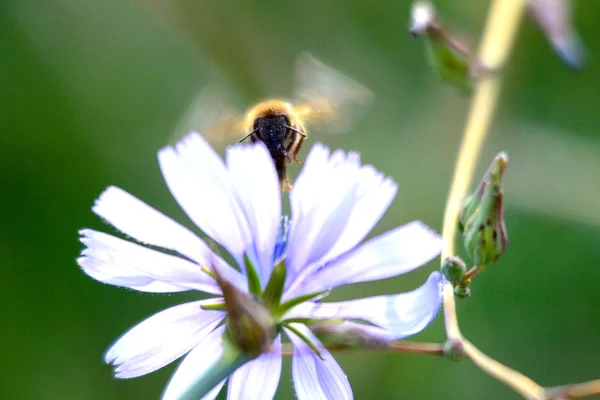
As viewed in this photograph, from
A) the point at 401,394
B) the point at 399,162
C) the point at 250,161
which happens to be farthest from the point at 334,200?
the point at 399,162

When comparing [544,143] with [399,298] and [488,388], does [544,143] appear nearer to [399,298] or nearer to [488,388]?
[488,388]

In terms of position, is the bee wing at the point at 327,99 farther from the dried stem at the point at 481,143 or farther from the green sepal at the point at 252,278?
the green sepal at the point at 252,278

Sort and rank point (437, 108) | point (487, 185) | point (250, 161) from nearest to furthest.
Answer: point (250, 161) → point (487, 185) → point (437, 108)

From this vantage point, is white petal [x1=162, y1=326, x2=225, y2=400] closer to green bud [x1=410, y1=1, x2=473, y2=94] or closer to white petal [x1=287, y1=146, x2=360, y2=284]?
white petal [x1=287, y1=146, x2=360, y2=284]

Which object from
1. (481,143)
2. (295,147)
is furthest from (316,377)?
(481,143)

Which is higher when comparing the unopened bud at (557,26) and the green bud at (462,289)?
the unopened bud at (557,26)

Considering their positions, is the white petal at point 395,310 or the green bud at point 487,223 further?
the green bud at point 487,223

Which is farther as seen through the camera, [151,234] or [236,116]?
[236,116]

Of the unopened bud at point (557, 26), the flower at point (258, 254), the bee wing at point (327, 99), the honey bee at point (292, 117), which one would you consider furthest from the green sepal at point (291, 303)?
the unopened bud at point (557, 26)
